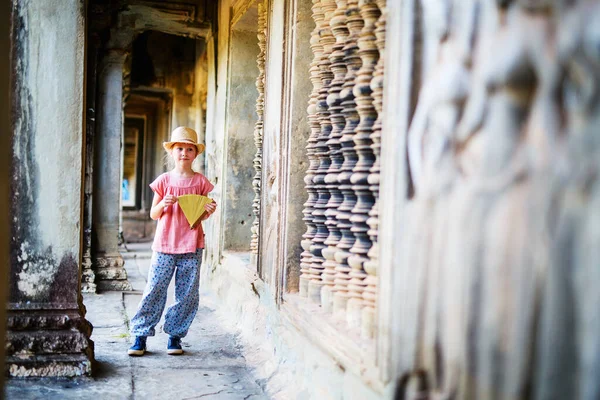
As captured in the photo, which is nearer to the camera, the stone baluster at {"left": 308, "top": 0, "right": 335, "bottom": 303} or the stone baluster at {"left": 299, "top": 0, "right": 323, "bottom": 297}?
the stone baluster at {"left": 308, "top": 0, "right": 335, "bottom": 303}

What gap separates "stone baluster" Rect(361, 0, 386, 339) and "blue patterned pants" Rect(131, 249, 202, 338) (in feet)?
6.18

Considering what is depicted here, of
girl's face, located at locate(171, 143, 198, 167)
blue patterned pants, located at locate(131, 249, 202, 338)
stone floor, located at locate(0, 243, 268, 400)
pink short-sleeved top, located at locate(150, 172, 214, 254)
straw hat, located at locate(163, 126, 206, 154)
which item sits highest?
straw hat, located at locate(163, 126, 206, 154)

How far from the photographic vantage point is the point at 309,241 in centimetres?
405

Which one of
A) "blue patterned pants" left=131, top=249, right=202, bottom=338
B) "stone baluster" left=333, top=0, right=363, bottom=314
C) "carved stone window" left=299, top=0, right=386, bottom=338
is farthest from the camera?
"blue patterned pants" left=131, top=249, right=202, bottom=338

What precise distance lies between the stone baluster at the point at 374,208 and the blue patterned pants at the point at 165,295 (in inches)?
74.1

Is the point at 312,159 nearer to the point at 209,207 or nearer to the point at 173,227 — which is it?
the point at 209,207

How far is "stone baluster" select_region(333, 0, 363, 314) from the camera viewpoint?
11.4 feet

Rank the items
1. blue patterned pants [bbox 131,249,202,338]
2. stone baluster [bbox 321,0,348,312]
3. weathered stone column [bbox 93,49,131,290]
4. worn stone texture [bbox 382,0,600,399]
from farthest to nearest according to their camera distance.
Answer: weathered stone column [bbox 93,49,131,290]
blue patterned pants [bbox 131,249,202,338]
stone baluster [bbox 321,0,348,312]
worn stone texture [bbox 382,0,600,399]

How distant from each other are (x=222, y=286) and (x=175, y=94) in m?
7.01

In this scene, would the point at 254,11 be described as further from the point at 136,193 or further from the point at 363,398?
the point at 136,193

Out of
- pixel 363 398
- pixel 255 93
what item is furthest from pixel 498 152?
pixel 255 93

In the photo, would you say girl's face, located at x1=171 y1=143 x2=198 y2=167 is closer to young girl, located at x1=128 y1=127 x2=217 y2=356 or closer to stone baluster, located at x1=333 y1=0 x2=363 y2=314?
young girl, located at x1=128 y1=127 x2=217 y2=356

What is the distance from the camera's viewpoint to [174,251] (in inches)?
180

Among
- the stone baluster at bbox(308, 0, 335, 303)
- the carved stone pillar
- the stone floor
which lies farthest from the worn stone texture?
the carved stone pillar
